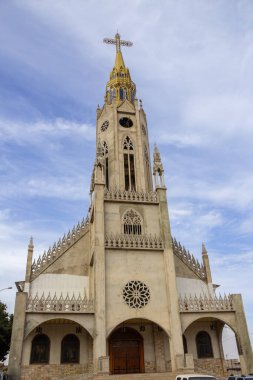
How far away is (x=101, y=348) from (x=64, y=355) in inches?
151

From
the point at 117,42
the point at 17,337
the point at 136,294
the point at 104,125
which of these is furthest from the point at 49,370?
the point at 117,42

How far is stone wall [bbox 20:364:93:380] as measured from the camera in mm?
23406

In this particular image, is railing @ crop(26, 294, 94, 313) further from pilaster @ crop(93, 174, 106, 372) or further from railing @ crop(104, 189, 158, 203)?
railing @ crop(104, 189, 158, 203)

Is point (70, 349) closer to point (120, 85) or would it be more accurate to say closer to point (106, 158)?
point (106, 158)

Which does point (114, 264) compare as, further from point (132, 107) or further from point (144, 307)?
point (132, 107)

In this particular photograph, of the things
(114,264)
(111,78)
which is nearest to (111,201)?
(114,264)

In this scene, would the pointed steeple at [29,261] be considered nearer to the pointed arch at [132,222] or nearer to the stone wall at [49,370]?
the stone wall at [49,370]

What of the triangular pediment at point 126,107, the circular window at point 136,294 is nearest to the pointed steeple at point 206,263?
the circular window at point 136,294

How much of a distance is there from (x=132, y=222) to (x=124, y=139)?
31.7ft

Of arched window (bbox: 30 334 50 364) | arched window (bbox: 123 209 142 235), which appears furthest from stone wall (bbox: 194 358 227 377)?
arched window (bbox: 30 334 50 364)

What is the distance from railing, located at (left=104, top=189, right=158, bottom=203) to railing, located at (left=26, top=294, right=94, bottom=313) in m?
8.90

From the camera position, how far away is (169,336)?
24422mm

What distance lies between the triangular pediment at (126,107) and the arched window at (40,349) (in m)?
22.7

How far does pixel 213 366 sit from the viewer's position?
26.6 m
